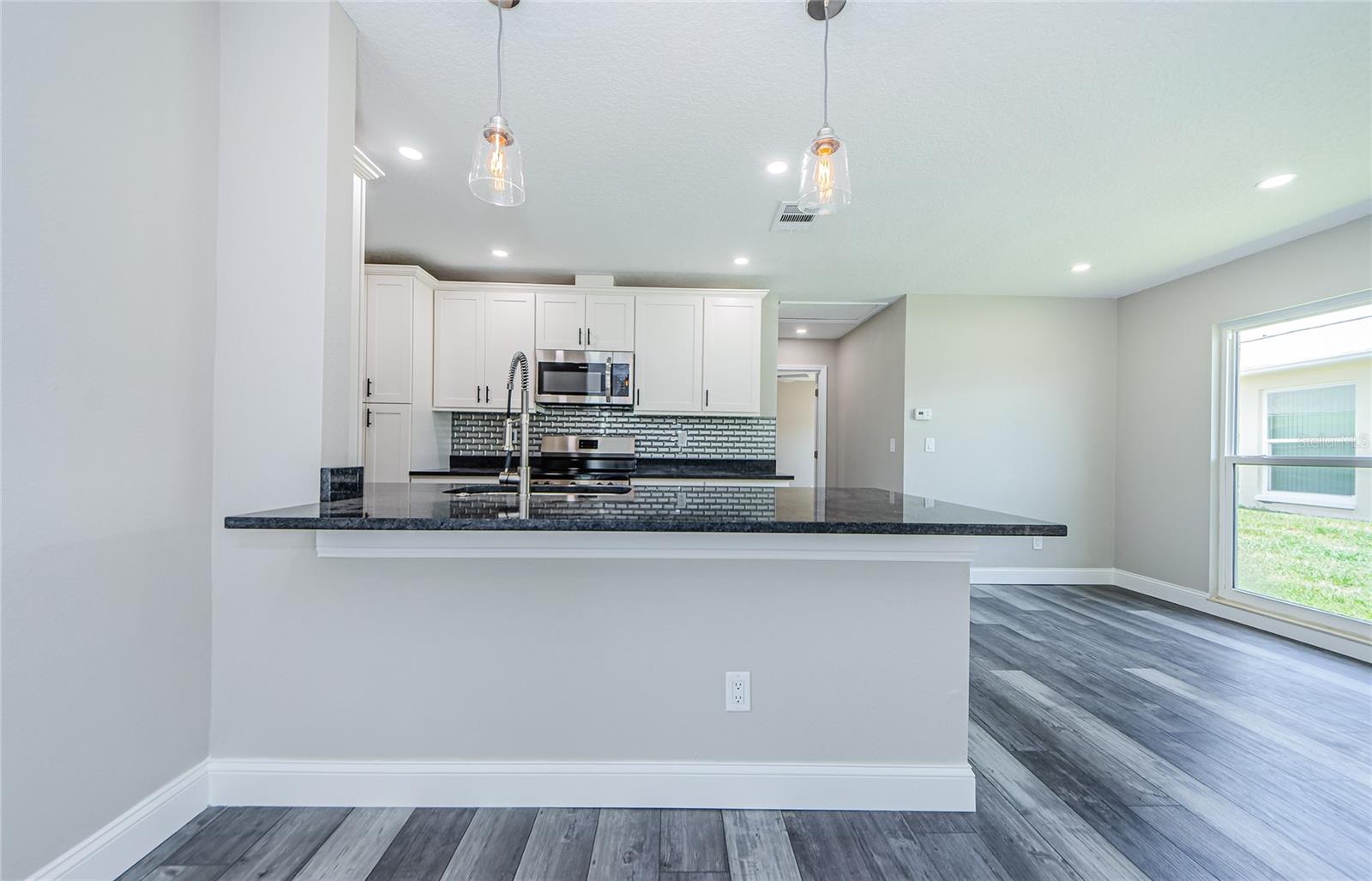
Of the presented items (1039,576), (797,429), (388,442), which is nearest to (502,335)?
(388,442)

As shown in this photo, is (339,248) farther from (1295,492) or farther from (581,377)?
(1295,492)

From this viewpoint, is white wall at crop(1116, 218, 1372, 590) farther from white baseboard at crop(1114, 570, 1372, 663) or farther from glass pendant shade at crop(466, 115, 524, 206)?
glass pendant shade at crop(466, 115, 524, 206)

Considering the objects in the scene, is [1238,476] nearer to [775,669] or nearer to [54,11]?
[775,669]

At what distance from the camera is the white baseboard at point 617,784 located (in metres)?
1.63

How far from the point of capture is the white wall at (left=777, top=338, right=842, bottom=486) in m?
6.36

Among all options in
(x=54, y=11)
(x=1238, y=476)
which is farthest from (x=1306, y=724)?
(x=54, y=11)

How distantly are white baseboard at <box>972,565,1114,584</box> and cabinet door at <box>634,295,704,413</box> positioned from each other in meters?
2.76

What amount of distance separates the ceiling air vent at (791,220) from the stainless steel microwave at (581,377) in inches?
58.6

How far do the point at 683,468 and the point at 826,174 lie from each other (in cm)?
326

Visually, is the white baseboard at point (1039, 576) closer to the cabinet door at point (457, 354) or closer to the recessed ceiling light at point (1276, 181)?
the recessed ceiling light at point (1276, 181)

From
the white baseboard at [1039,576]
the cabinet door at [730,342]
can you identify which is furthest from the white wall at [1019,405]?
the cabinet door at [730,342]

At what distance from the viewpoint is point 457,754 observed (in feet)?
5.42

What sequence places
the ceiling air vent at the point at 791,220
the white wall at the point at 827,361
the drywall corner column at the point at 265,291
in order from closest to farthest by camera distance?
the drywall corner column at the point at 265,291
the ceiling air vent at the point at 791,220
the white wall at the point at 827,361

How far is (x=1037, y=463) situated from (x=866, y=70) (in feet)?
12.8
